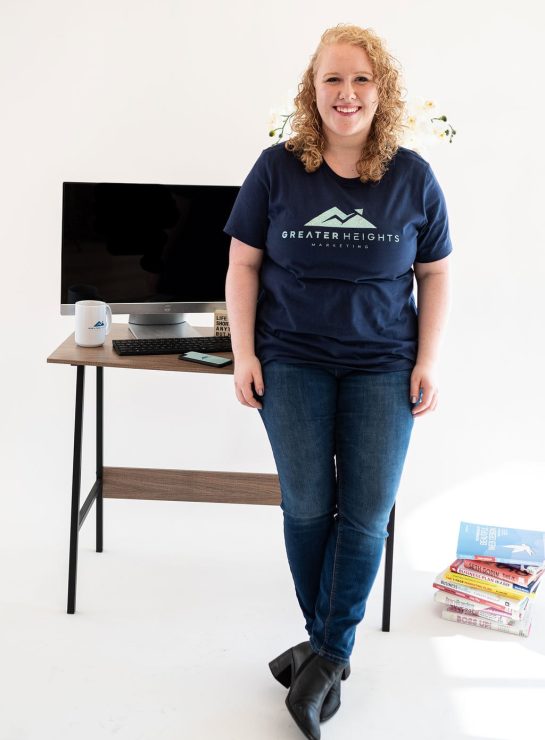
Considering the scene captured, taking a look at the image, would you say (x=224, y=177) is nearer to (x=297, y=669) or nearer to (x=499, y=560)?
(x=499, y=560)

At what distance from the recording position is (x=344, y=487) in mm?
1960

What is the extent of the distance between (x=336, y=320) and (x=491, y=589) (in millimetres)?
1064

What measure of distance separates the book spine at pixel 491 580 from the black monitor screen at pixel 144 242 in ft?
3.52

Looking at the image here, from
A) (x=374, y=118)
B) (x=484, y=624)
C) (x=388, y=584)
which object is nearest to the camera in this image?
(x=374, y=118)

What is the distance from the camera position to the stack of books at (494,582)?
2451 millimetres

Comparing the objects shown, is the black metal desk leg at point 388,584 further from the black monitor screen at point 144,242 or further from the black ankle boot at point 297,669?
the black monitor screen at point 144,242

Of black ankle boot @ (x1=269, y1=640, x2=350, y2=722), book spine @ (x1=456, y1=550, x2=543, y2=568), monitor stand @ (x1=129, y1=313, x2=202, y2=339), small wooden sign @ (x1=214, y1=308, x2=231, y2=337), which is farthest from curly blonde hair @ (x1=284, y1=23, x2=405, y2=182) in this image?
book spine @ (x1=456, y1=550, x2=543, y2=568)

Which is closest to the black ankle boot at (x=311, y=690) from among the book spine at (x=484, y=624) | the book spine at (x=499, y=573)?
the book spine at (x=484, y=624)

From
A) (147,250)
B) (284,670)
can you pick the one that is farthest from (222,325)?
(284,670)

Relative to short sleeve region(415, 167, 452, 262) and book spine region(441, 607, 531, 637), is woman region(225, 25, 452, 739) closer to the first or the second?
short sleeve region(415, 167, 452, 262)

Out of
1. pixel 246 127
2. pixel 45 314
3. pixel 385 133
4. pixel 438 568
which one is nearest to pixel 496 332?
pixel 438 568

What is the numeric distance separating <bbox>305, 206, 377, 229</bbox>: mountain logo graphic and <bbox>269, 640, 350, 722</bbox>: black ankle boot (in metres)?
0.97

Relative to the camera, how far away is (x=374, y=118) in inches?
77.9

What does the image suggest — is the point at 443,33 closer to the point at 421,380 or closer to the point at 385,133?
the point at 385,133
